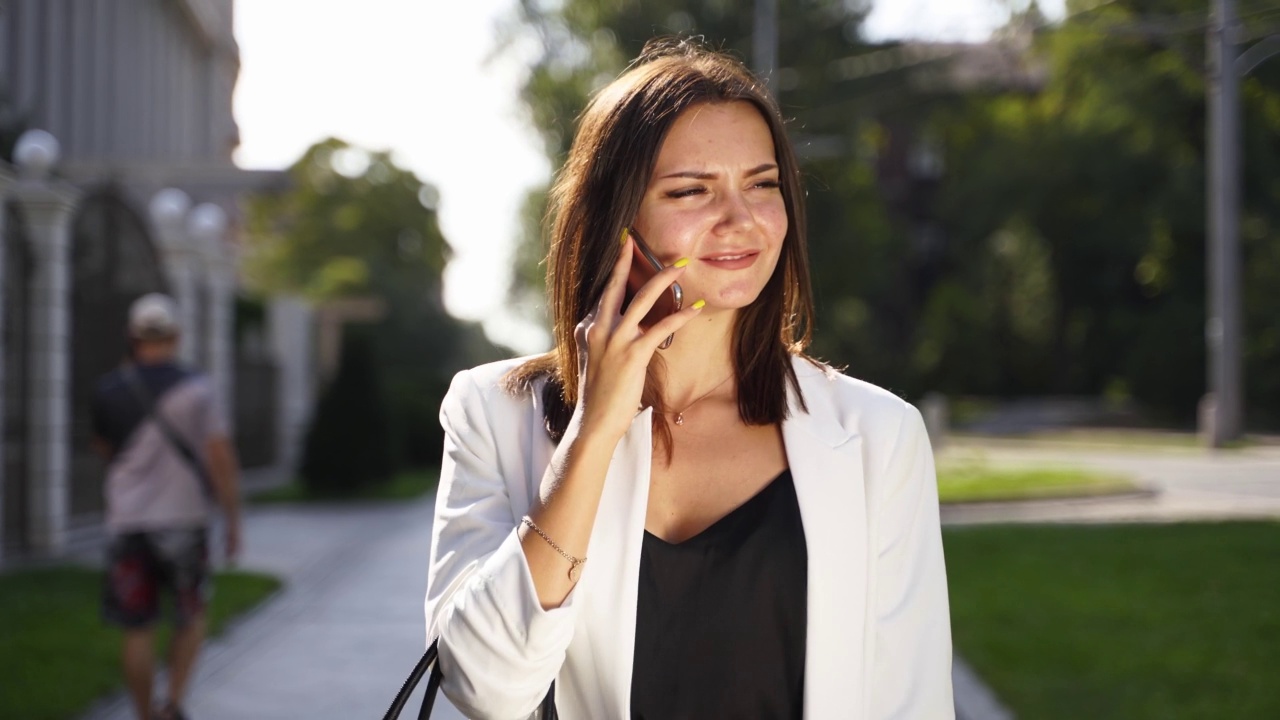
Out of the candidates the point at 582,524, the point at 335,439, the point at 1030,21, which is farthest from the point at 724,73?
the point at 1030,21

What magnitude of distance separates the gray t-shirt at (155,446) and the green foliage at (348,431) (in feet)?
42.8

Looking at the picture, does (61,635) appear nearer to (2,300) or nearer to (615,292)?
(2,300)

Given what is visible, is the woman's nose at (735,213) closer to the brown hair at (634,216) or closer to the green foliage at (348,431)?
the brown hair at (634,216)

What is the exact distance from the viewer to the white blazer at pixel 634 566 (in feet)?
7.18

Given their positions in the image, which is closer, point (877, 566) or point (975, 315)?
point (877, 566)

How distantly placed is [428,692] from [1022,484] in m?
17.2

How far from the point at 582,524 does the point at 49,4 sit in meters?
22.3

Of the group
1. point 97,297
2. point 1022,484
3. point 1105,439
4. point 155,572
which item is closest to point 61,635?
point 155,572

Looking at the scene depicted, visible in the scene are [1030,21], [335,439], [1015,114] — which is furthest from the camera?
[1015,114]

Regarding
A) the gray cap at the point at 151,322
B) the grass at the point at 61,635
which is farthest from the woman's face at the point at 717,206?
the grass at the point at 61,635

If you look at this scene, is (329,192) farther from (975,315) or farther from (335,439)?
(335,439)

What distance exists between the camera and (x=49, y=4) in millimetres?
22047

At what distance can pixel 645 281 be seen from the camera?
2.33 meters

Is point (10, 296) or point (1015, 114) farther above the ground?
point (1015, 114)
